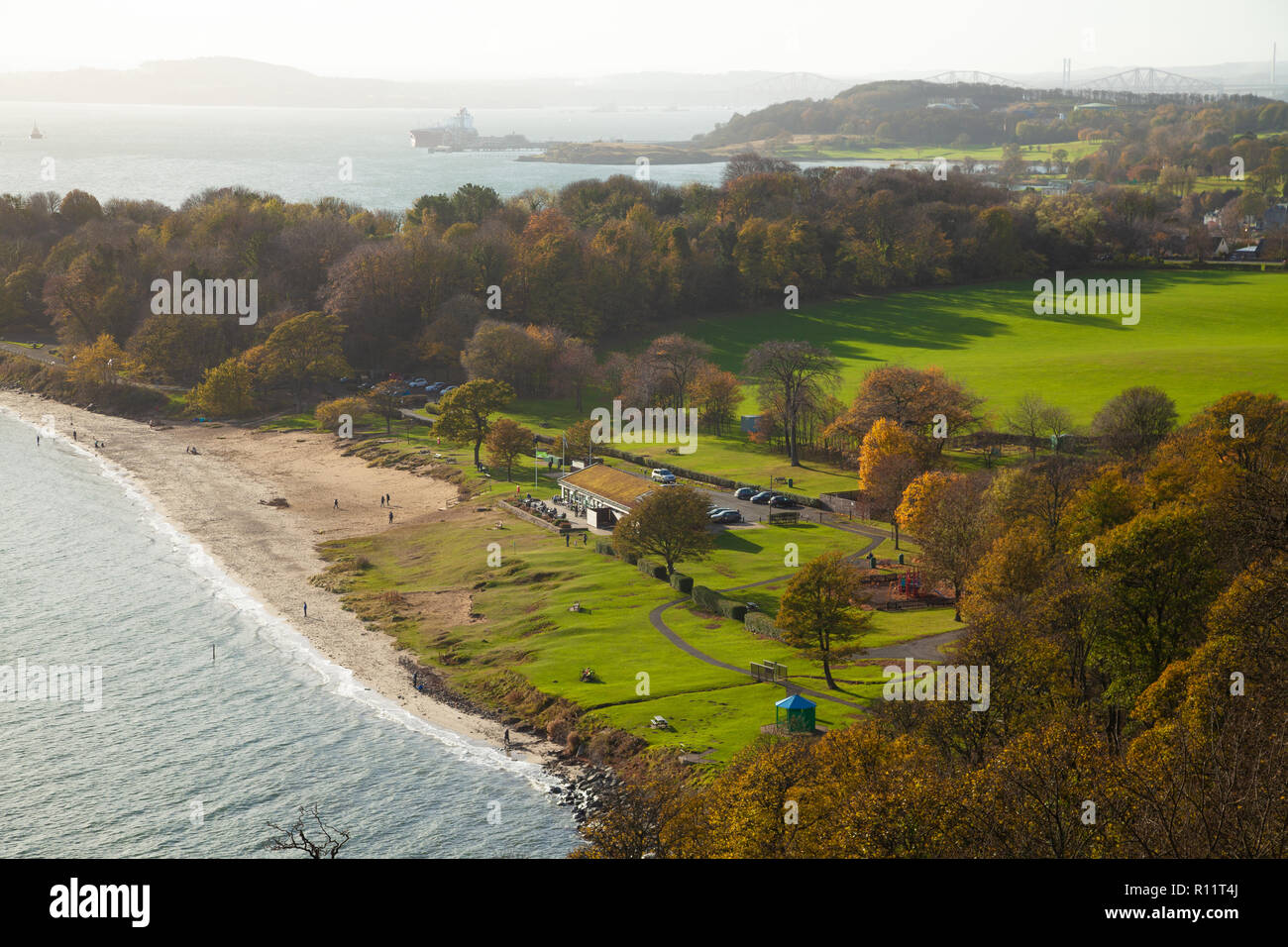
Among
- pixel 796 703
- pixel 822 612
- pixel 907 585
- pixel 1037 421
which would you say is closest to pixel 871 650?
pixel 822 612

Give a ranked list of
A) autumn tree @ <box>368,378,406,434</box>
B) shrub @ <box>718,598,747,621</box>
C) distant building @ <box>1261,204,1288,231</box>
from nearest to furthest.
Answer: shrub @ <box>718,598,747,621</box>
autumn tree @ <box>368,378,406,434</box>
distant building @ <box>1261,204,1288,231</box>

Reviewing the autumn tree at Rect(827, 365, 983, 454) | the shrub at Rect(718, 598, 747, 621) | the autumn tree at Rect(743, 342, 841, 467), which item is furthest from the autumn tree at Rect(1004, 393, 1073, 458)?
the shrub at Rect(718, 598, 747, 621)

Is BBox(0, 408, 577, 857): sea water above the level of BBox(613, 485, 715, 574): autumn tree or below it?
below

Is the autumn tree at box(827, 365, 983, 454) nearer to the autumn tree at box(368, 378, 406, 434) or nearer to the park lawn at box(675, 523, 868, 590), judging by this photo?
the park lawn at box(675, 523, 868, 590)

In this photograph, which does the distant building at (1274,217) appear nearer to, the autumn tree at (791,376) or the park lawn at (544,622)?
the autumn tree at (791,376)

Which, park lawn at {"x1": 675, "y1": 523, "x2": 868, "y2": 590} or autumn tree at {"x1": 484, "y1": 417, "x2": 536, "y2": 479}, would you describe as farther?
autumn tree at {"x1": 484, "y1": 417, "x2": 536, "y2": 479}

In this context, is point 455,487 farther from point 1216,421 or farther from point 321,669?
point 1216,421

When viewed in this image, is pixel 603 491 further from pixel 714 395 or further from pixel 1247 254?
pixel 1247 254
